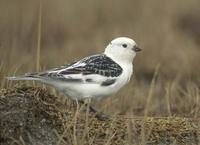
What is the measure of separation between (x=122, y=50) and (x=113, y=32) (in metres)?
5.73

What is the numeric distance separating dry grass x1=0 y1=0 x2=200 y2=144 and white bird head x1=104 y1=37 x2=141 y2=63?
5.94ft

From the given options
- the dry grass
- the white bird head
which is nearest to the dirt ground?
the white bird head

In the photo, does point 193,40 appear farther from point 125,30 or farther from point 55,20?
point 55,20

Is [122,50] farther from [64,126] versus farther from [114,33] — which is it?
[114,33]

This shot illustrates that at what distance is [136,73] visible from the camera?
35.8 feet

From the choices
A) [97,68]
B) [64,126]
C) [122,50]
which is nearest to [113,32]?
[122,50]

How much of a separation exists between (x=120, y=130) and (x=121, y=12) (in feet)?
25.3

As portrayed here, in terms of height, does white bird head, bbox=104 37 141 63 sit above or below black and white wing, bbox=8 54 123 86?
above

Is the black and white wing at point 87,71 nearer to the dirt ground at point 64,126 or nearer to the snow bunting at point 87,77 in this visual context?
the snow bunting at point 87,77

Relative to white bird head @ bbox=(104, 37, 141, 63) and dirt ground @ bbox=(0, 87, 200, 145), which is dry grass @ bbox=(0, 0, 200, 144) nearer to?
white bird head @ bbox=(104, 37, 141, 63)

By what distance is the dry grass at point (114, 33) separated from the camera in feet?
33.7

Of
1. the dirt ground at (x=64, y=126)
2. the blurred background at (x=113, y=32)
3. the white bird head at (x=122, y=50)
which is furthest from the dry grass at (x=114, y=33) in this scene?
the dirt ground at (x=64, y=126)

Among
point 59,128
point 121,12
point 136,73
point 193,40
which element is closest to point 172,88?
point 136,73

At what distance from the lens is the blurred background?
10.4 meters
